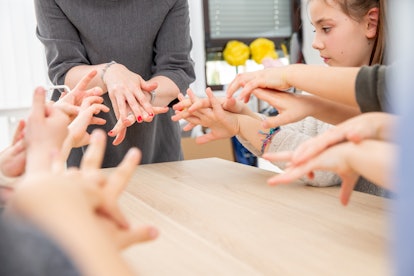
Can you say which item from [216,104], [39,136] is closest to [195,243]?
[39,136]

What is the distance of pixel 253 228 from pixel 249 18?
305 centimetres

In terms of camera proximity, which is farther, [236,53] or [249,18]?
[249,18]

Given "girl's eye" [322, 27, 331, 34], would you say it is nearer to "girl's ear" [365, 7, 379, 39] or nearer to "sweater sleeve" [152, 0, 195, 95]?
"girl's ear" [365, 7, 379, 39]

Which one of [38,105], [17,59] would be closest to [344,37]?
[38,105]

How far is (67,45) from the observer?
50.9 inches

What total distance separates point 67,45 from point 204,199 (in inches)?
27.8

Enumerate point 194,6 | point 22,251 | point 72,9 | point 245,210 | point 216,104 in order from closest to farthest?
point 22,251, point 245,210, point 216,104, point 72,9, point 194,6

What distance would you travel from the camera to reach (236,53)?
319 cm

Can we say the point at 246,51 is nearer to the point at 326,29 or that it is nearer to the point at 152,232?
Result: the point at 326,29

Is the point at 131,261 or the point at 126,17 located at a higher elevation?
the point at 126,17

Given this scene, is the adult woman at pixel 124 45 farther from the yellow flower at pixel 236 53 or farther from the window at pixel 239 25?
the window at pixel 239 25

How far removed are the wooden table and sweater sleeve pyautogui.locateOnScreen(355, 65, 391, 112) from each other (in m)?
0.15

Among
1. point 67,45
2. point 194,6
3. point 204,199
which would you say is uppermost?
point 194,6

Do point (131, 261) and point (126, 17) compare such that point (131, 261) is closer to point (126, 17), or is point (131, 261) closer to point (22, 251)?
point (22, 251)
